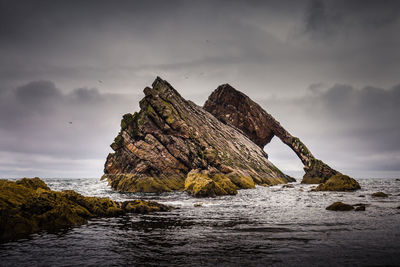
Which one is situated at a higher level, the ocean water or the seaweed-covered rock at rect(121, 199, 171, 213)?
the ocean water

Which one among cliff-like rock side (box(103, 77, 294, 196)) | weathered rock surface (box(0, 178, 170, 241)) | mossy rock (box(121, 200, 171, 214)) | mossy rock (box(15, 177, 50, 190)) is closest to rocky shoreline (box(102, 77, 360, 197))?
cliff-like rock side (box(103, 77, 294, 196))

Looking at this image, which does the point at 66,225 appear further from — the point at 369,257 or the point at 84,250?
the point at 369,257

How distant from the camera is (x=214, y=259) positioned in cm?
809

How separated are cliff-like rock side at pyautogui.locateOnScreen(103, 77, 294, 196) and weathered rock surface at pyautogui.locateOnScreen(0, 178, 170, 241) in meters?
30.4

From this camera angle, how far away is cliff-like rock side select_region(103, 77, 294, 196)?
52750 mm

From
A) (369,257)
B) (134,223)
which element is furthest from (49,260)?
(369,257)

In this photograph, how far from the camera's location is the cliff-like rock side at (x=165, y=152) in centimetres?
5275

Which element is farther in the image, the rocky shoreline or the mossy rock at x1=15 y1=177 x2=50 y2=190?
the rocky shoreline

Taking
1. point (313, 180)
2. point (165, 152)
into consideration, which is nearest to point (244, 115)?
point (313, 180)

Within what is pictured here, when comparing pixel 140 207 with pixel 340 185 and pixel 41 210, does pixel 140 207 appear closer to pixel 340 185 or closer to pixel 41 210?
pixel 41 210

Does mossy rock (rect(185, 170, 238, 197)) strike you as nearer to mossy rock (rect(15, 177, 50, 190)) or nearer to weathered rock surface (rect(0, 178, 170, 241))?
weathered rock surface (rect(0, 178, 170, 241))

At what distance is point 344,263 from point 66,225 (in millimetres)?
14516

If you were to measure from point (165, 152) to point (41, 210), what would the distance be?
141 ft

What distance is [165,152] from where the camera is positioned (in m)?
56.6
